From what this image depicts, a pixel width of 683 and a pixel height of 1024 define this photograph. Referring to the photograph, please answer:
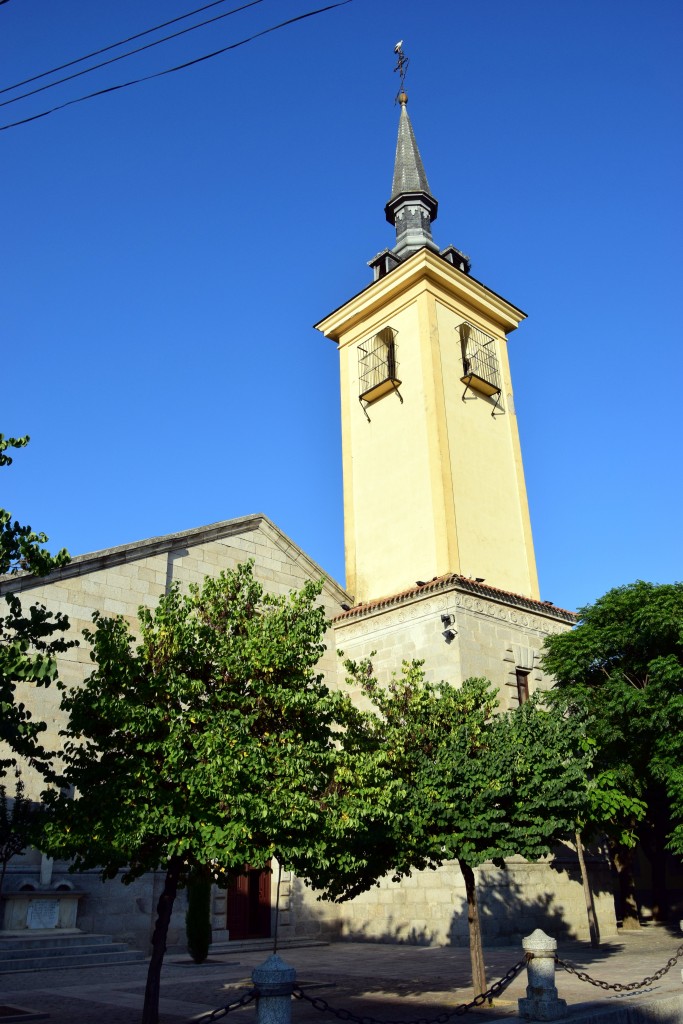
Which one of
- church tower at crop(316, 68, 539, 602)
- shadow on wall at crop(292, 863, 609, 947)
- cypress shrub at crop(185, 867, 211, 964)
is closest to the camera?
cypress shrub at crop(185, 867, 211, 964)

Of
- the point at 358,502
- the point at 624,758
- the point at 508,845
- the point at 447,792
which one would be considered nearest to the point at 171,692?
the point at 447,792

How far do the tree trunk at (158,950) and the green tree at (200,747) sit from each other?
0.02 m

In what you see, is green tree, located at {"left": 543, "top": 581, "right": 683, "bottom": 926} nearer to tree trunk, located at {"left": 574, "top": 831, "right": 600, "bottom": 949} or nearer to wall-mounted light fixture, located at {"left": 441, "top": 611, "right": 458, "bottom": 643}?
tree trunk, located at {"left": 574, "top": 831, "right": 600, "bottom": 949}

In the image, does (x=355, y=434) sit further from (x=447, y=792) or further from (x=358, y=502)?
(x=447, y=792)

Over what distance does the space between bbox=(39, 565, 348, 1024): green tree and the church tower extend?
40.7ft

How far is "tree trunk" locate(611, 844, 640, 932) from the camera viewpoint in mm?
24891

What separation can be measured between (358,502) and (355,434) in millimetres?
2492

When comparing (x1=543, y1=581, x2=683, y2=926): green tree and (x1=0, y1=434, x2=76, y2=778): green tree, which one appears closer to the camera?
(x1=0, y1=434, x2=76, y2=778): green tree

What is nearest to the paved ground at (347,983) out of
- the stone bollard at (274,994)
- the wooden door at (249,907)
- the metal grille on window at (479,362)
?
the wooden door at (249,907)

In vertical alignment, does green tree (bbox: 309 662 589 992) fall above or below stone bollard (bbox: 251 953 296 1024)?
above

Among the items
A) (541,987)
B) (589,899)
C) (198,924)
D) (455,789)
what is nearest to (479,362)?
(589,899)

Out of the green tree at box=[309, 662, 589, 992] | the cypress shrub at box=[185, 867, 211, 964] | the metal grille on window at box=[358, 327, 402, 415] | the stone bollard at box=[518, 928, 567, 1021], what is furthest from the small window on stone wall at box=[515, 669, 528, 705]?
the stone bollard at box=[518, 928, 567, 1021]

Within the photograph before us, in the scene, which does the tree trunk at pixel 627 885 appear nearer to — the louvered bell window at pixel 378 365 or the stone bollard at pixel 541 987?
the louvered bell window at pixel 378 365

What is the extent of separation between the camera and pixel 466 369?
27.4m
